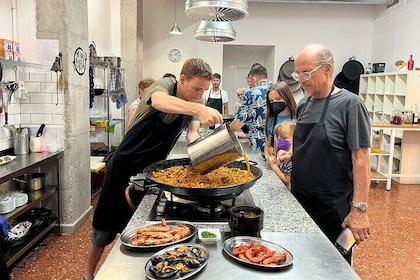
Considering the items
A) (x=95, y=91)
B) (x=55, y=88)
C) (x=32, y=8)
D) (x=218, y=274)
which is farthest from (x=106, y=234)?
(x=95, y=91)

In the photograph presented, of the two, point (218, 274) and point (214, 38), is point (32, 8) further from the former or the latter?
point (218, 274)

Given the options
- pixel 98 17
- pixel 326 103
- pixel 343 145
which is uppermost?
pixel 98 17

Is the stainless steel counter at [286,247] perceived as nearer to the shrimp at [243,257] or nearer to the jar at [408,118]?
the shrimp at [243,257]

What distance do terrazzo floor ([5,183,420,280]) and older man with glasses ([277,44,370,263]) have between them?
140cm

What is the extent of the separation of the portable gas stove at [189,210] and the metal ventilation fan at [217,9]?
3.42 feet

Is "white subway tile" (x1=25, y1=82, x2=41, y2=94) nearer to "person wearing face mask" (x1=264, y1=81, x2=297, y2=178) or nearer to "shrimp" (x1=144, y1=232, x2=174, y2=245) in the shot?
"person wearing face mask" (x1=264, y1=81, x2=297, y2=178)

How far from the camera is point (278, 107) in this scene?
313 cm

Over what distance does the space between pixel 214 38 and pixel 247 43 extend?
14.6 feet

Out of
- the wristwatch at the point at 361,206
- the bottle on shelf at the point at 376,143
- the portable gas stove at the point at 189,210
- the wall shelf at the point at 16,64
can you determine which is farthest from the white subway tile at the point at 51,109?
the bottle on shelf at the point at 376,143

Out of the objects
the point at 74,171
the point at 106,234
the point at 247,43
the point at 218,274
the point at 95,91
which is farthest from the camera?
the point at 247,43

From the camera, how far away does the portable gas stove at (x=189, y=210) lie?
161 centimetres

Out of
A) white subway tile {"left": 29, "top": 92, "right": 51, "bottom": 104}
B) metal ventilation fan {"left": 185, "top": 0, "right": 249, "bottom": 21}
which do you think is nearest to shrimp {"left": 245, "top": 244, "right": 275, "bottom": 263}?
metal ventilation fan {"left": 185, "top": 0, "right": 249, "bottom": 21}

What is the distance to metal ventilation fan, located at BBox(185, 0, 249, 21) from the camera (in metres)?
2.04

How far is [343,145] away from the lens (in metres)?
1.89
